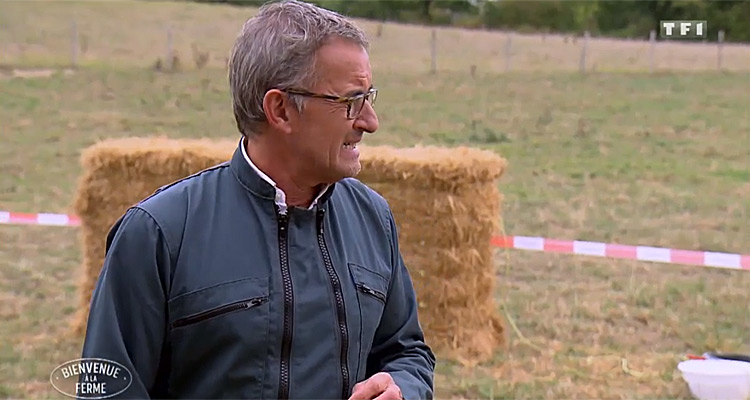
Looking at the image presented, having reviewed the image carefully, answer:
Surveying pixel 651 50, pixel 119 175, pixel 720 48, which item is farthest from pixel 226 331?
pixel 720 48

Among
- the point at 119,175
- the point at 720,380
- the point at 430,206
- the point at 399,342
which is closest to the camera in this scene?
the point at 399,342

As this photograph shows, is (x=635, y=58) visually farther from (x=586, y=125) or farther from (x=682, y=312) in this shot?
(x=682, y=312)

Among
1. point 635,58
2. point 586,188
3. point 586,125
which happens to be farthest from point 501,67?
point 586,188

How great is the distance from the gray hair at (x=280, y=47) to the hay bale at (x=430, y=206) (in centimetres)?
357

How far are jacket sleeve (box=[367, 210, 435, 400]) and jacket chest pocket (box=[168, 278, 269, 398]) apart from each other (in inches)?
14.9

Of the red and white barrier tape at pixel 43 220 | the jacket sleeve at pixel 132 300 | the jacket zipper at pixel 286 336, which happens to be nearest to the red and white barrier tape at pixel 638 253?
the red and white barrier tape at pixel 43 220

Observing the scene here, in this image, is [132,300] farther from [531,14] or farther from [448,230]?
[531,14]

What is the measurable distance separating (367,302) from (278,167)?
13.1 inches

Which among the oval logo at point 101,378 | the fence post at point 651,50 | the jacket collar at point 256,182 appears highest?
the jacket collar at point 256,182

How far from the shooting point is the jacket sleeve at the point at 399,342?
2025mm

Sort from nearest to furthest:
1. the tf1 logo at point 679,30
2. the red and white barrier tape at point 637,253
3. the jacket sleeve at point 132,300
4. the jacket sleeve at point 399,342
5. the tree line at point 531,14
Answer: the jacket sleeve at point 132,300, the jacket sleeve at point 399,342, the red and white barrier tape at point 637,253, the tf1 logo at point 679,30, the tree line at point 531,14

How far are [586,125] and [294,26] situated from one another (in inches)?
509

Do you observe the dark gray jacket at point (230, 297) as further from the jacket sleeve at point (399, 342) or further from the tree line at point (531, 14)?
the tree line at point (531, 14)

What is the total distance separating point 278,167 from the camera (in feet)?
6.05
